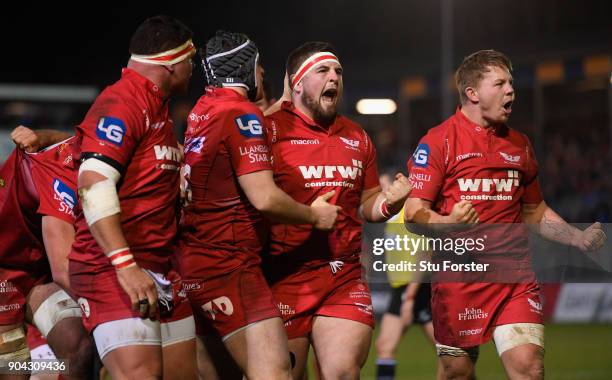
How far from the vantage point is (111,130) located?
4492 millimetres

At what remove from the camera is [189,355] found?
16.5ft

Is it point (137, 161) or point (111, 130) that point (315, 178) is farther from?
point (111, 130)

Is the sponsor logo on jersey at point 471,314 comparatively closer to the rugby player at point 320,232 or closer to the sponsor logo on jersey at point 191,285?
the rugby player at point 320,232

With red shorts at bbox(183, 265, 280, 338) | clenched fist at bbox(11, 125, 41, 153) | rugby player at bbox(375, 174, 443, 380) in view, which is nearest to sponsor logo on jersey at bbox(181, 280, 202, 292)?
red shorts at bbox(183, 265, 280, 338)

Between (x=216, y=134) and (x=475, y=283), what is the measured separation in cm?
215

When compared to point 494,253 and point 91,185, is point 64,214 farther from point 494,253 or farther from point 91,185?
point 494,253

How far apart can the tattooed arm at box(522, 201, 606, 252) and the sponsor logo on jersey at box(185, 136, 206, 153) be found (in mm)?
2428

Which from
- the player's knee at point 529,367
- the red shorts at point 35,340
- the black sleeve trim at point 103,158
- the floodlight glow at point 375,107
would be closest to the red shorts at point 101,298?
the black sleeve trim at point 103,158

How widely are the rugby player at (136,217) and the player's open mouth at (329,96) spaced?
1167 millimetres

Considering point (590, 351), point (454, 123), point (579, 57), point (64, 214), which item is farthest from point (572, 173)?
point (64, 214)

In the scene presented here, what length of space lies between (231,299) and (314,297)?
32.0 inches

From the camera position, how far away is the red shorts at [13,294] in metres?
6.34

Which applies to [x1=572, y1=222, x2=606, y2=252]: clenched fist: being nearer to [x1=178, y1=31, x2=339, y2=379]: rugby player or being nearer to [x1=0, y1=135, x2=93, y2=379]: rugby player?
[x1=178, y1=31, x2=339, y2=379]: rugby player

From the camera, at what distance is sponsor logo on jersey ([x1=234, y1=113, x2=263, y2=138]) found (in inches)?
197
